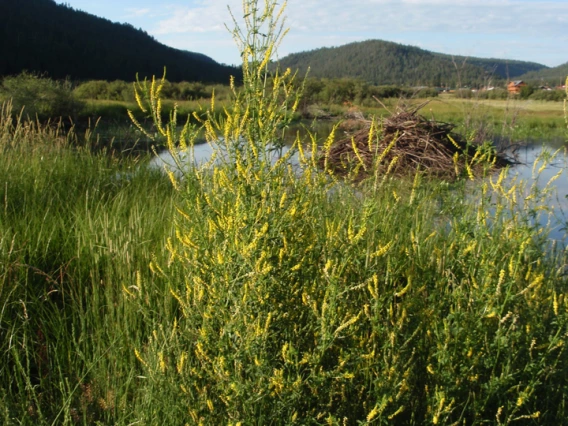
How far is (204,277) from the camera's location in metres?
1.86

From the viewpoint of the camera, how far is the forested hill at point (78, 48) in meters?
48.8

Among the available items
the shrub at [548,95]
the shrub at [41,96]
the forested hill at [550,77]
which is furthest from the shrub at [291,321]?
the forested hill at [550,77]

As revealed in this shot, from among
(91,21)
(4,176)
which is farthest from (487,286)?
(91,21)

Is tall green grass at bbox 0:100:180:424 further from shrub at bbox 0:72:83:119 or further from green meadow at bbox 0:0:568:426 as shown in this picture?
shrub at bbox 0:72:83:119

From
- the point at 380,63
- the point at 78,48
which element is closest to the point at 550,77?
the point at 380,63

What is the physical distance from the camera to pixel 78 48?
56.8 m

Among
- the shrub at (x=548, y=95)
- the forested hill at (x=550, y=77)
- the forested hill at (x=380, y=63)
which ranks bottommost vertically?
the shrub at (x=548, y=95)

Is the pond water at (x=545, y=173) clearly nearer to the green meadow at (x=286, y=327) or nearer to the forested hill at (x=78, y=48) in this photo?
the green meadow at (x=286, y=327)

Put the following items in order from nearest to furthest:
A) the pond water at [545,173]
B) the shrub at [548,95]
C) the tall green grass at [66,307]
Result: the tall green grass at [66,307] → the pond water at [545,173] → the shrub at [548,95]

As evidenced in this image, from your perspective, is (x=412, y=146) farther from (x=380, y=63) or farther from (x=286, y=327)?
(x=380, y=63)

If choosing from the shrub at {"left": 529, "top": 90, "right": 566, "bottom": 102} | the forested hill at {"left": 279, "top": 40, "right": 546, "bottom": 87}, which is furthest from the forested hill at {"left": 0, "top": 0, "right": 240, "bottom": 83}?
the shrub at {"left": 529, "top": 90, "right": 566, "bottom": 102}

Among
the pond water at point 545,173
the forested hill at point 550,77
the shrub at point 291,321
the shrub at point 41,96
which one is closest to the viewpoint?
the shrub at point 291,321

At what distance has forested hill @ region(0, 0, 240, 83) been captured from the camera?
48.8 m

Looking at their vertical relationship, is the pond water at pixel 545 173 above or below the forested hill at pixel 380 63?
below
